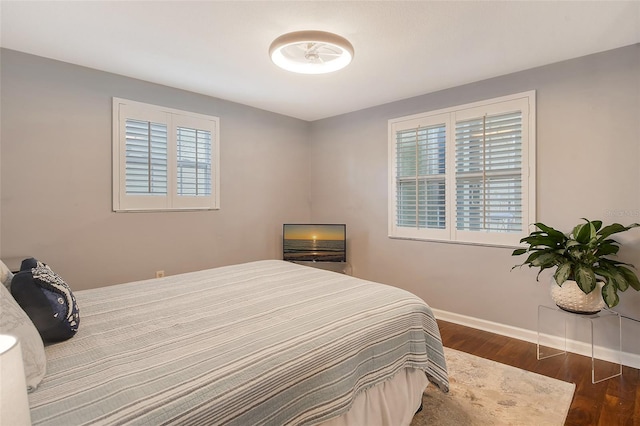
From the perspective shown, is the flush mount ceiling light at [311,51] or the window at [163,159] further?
the window at [163,159]

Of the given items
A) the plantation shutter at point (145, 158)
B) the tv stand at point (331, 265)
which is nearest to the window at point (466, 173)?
the tv stand at point (331, 265)

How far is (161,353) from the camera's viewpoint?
121cm

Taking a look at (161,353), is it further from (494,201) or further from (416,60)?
(494,201)

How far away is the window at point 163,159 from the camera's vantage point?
10.0ft

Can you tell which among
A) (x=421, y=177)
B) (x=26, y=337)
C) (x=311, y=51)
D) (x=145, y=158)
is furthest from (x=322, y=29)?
(x=26, y=337)

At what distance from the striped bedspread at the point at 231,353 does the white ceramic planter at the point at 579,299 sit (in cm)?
129

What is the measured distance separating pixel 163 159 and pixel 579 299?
3833 millimetres

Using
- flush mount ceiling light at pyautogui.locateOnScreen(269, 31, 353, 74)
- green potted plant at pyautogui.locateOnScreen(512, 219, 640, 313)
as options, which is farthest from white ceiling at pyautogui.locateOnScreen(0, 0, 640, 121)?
green potted plant at pyautogui.locateOnScreen(512, 219, 640, 313)

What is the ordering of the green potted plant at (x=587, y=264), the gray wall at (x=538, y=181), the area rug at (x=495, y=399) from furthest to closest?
the gray wall at (x=538, y=181), the green potted plant at (x=587, y=264), the area rug at (x=495, y=399)

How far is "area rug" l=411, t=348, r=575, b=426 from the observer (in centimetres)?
188

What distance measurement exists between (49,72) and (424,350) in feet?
11.6

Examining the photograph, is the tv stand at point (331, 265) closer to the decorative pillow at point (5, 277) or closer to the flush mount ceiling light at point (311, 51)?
the flush mount ceiling light at point (311, 51)

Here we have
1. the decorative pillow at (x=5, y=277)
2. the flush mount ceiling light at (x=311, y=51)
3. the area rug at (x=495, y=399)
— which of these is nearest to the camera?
the decorative pillow at (x=5, y=277)

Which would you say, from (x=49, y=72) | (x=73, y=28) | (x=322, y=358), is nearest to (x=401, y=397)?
(x=322, y=358)
